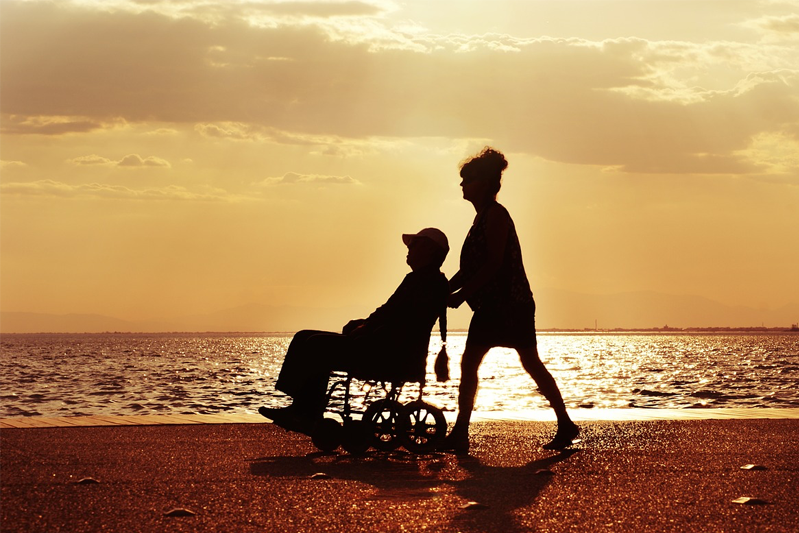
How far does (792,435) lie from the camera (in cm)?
907

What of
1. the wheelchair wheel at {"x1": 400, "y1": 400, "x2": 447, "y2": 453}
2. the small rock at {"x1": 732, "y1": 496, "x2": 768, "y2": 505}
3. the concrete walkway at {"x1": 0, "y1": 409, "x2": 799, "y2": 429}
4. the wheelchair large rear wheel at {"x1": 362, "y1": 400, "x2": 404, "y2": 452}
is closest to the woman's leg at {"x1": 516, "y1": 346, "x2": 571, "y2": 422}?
the wheelchair wheel at {"x1": 400, "y1": 400, "x2": 447, "y2": 453}

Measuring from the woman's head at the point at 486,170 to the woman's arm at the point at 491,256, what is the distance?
27cm

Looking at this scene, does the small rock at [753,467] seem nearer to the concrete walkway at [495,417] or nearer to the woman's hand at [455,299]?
the woman's hand at [455,299]

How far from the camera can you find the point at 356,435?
787 cm

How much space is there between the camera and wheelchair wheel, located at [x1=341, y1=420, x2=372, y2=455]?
7.85 meters

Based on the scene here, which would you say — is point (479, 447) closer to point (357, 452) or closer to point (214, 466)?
point (357, 452)

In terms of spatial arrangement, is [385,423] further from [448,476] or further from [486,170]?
[486,170]

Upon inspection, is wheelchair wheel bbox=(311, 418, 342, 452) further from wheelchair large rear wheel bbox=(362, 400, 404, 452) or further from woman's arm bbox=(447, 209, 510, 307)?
woman's arm bbox=(447, 209, 510, 307)

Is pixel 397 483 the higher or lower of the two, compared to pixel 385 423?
lower

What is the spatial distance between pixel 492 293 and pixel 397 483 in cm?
232

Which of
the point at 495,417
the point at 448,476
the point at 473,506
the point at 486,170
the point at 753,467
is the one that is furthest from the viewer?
the point at 495,417

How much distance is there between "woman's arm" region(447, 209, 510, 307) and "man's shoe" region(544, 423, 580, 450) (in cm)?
126

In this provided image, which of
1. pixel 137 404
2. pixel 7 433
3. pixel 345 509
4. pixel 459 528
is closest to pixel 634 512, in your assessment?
pixel 459 528

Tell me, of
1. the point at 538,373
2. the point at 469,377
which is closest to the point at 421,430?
the point at 469,377
